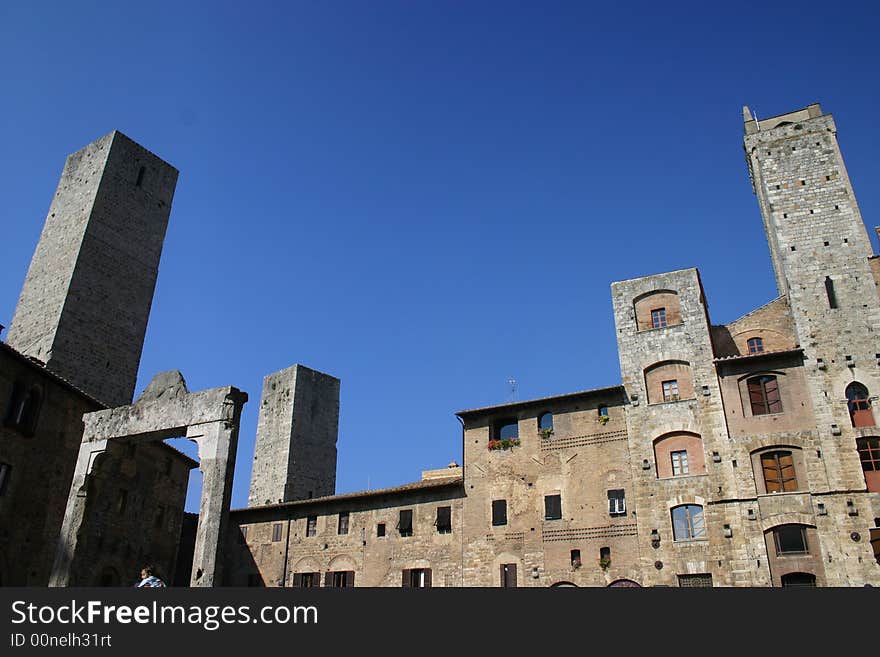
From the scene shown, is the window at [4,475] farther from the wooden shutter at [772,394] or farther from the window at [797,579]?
the wooden shutter at [772,394]

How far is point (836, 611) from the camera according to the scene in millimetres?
7574

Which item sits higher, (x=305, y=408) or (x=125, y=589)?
(x=305, y=408)

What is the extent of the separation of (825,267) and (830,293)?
3.77ft

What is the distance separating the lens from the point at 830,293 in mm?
26703

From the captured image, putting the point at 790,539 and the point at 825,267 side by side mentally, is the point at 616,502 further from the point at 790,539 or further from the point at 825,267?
the point at 825,267

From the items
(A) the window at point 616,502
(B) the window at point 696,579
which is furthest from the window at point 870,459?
(A) the window at point 616,502

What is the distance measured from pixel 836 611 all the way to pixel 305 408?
37.4 metres

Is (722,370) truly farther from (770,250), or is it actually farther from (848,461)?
(770,250)

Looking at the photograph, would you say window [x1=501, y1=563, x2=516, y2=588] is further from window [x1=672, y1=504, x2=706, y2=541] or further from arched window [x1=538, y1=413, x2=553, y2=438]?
window [x1=672, y1=504, x2=706, y2=541]

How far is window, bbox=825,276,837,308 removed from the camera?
86.7 feet

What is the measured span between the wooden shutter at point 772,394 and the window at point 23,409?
84.9 feet

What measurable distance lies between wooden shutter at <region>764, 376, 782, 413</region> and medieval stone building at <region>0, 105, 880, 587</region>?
0.06m

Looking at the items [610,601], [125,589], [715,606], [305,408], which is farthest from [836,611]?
[305,408]

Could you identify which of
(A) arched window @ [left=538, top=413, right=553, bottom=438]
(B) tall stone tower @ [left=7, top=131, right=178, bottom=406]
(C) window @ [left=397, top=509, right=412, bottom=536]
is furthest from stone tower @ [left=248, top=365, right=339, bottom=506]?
(A) arched window @ [left=538, top=413, right=553, bottom=438]
